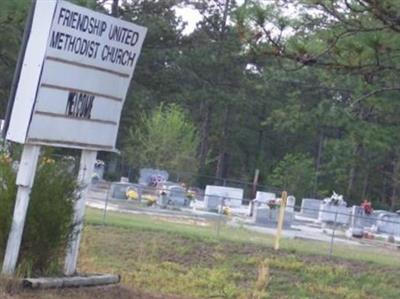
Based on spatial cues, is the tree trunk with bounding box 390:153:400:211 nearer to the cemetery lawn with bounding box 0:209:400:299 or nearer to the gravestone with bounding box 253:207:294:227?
the gravestone with bounding box 253:207:294:227

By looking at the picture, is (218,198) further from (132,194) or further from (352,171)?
(352,171)

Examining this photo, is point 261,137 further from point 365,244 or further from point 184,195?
point 365,244

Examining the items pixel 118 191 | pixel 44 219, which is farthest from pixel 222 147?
pixel 44 219

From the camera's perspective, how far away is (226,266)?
1541 cm

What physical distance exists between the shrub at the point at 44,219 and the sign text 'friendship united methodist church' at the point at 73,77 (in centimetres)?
40

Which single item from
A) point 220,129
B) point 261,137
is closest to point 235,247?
point 220,129

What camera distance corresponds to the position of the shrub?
7.32m

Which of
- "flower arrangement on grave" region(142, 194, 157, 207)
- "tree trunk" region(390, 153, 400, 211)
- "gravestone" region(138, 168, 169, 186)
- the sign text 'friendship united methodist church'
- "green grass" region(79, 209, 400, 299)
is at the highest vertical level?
"tree trunk" region(390, 153, 400, 211)

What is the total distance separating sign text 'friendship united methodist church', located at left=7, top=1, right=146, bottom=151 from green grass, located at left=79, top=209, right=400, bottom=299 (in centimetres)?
490

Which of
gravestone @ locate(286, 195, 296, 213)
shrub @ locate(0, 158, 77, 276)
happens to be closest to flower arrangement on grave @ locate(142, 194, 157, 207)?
gravestone @ locate(286, 195, 296, 213)

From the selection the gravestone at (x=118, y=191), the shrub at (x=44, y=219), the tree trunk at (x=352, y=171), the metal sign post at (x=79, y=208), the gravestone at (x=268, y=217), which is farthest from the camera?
the tree trunk at (x=352, y=171)

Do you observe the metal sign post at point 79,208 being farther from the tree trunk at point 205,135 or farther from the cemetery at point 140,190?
the tree trunk at point 205,135

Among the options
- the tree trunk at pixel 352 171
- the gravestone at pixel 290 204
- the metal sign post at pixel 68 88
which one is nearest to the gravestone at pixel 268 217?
the gravestone at pixel 290 204

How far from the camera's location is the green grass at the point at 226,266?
44.5 ft
